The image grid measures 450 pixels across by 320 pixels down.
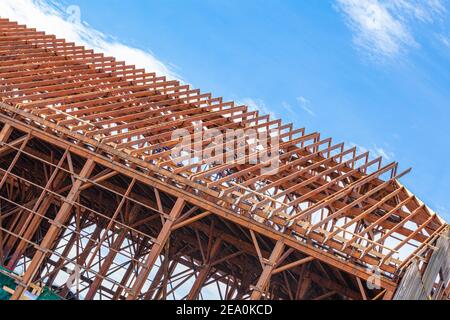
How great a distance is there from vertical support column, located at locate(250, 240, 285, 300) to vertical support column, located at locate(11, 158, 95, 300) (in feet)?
23.4

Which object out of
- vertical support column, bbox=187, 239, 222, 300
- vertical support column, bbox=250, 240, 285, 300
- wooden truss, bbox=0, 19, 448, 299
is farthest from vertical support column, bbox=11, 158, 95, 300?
vertical support column, bbox=250, 240, 285, 300

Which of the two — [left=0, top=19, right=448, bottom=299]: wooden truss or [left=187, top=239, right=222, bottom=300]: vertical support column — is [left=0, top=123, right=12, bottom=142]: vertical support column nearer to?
[left=0, top=19, right=448, bottom=299]: wooden truss

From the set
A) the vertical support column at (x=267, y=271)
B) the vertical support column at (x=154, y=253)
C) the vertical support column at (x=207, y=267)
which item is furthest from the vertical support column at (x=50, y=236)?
the vertical support column at (x=267, y=271)

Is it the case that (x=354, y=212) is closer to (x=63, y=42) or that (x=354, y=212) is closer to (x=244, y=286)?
(x=244, y=286)

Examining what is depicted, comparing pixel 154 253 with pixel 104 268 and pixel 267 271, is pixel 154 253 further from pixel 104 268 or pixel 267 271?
pixel 104 268

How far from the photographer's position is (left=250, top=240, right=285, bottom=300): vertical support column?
24.6 meters

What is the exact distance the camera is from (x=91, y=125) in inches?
1086

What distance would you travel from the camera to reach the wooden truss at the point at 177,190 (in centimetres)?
2520

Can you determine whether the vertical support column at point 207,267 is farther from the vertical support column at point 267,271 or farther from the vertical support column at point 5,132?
the vertical support column at point 5,132

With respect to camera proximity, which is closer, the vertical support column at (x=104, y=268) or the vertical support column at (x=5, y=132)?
the vertical support column at (x=5, y=132)

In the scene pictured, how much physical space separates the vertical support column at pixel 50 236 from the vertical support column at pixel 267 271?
23.4 ft

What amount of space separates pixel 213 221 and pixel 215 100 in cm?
713

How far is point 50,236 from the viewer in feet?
85.3

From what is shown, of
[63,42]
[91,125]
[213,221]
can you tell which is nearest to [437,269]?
[213,221]
